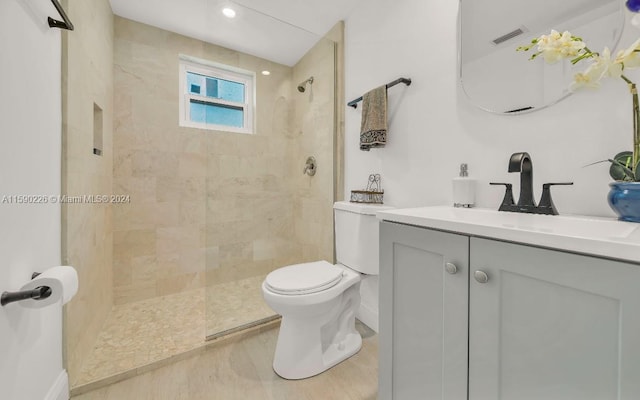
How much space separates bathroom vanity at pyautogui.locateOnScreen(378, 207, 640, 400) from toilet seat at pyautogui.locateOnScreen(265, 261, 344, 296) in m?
0.45

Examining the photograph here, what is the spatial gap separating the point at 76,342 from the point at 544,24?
254cm

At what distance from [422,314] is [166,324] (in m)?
1.81

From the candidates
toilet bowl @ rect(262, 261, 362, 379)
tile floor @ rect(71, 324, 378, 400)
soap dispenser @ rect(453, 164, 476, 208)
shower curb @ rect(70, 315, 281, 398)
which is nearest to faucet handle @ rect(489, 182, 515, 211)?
soap dispenser @ rect(453, 164, 476, 208)

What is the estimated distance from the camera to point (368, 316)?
181cm

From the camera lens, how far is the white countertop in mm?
500

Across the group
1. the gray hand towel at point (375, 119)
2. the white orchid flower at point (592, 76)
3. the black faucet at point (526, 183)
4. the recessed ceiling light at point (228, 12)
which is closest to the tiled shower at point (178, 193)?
the recessed ceiling light at point (228, 12)

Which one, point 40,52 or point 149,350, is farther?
point 149,350

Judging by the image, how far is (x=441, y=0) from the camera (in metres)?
1.31

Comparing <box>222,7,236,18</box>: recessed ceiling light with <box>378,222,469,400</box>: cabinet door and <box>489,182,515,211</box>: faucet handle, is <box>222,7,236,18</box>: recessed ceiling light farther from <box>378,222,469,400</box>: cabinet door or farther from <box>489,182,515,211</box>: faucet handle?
<box>489,182,515,211</box>: faucet handle

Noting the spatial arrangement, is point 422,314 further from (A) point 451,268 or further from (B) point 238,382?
(B) point 238,382

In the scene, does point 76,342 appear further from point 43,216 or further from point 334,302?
point 334,302

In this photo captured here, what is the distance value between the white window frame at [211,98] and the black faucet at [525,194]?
2110 mm

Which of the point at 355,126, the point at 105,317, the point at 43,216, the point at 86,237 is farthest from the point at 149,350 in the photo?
the point at 355,126

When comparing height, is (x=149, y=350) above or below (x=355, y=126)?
below
